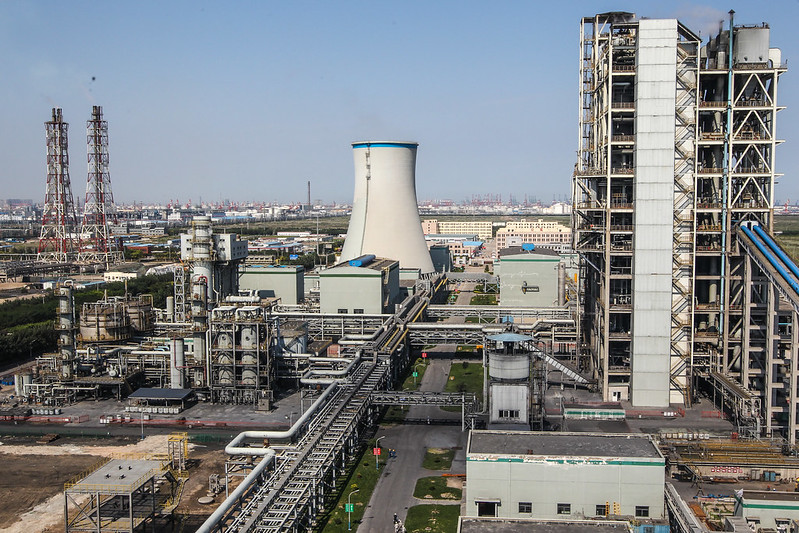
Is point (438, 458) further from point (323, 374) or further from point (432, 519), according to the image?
point (323, 374)

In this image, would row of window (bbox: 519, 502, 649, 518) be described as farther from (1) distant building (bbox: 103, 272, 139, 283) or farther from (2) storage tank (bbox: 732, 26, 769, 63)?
(1) distant building (bbox: 103, 272, 139, 283)

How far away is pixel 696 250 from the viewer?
107ft

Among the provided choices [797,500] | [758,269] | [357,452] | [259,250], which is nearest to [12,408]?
[357,452]

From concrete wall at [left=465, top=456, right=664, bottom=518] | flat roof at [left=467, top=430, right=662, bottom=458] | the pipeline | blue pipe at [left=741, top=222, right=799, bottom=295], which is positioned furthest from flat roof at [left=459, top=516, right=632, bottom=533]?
the pipeline

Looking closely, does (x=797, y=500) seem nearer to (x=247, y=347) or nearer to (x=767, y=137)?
(x=767, y=137)

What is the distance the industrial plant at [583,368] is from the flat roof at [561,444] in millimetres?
111

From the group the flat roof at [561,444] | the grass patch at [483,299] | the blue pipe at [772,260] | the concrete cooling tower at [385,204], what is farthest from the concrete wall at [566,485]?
the grass patch at [483,299]

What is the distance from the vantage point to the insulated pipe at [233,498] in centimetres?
1834

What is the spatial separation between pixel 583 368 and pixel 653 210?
10783 millimetres

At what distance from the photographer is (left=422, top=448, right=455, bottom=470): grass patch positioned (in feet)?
85.0

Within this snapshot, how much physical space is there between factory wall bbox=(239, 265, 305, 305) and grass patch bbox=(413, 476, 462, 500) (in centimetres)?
3055

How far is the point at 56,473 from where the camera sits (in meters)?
25.7

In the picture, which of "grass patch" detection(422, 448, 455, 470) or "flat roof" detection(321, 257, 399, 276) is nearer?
"grass patch" detection(422, 448, 455, 470)

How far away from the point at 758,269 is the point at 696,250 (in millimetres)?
2620
